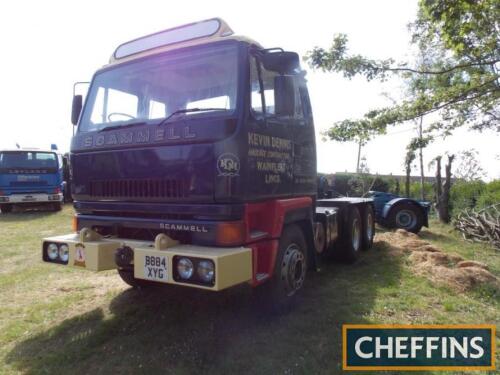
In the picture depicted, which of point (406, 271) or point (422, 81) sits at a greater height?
point (422, 81)

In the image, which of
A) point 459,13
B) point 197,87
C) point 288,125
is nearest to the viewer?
point 197,87

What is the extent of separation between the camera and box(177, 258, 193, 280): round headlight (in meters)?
2.84

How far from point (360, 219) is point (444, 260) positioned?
1.62m

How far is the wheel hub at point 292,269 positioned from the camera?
12.1ft

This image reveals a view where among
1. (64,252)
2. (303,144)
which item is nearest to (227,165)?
(303,144)

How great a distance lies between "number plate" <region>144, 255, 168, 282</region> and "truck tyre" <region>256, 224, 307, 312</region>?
41.1 inches

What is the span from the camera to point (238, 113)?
10.3ft

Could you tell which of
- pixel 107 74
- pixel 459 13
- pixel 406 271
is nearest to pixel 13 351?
pixel 107 74

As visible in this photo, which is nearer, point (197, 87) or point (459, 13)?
point (197, 87)

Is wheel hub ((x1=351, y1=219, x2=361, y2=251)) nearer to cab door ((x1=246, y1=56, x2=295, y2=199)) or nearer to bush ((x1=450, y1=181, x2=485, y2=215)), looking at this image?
cab door ((x1=246, y1=56, x2=295, y2=199))

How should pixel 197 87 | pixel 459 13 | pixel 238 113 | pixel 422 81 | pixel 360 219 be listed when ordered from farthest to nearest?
pixel 422 81
pixel 360 219
pixel 459 13
pixel 197 87
pixel 238 113

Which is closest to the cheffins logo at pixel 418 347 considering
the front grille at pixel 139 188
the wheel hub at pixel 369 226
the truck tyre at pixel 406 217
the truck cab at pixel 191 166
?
the truck cab at pixel 191 166

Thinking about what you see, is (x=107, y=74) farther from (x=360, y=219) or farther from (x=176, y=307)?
(x=360, y=219)

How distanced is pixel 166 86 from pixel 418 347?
325 cm
